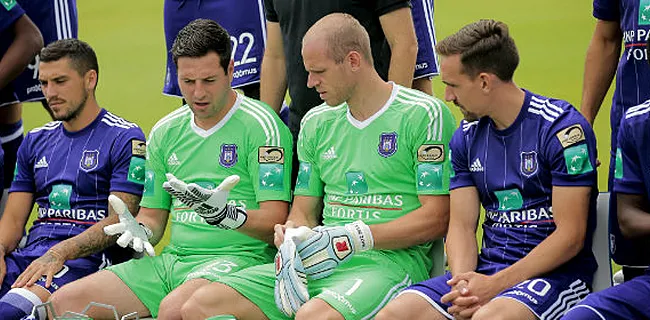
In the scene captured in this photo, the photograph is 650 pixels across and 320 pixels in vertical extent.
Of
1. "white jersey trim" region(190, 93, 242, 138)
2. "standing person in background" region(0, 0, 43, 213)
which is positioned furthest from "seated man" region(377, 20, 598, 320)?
"standing person in background" region(0, 0, 43, 213)

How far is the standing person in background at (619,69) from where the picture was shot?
4.73m

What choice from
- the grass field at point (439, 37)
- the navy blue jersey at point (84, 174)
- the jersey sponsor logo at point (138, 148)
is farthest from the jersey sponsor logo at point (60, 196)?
the grass field at point (439, 37)

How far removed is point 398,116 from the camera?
507cm

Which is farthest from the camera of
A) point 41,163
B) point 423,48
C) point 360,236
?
point 423,48

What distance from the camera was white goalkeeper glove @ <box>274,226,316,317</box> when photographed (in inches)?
184

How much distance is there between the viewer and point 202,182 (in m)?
5.41

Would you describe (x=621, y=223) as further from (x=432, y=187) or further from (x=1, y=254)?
(x=1, y=254)

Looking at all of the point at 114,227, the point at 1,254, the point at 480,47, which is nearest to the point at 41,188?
the point at 1,254

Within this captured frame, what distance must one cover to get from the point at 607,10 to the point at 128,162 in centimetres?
244

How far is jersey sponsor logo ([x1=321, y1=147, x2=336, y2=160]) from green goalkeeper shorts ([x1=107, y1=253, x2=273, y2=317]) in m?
0.57

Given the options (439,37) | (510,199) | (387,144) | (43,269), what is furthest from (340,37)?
(439,37)

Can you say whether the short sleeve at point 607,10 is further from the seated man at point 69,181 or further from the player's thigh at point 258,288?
the seated man at point 69,181

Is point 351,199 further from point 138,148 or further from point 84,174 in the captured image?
point 84,174

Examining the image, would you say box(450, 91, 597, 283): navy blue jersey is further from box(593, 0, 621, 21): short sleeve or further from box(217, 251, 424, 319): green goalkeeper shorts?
box(593, 0, 621, 21): short sleeve
